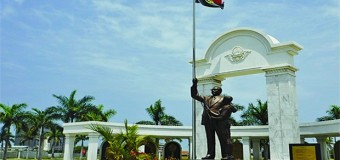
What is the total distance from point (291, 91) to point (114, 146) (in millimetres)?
9234

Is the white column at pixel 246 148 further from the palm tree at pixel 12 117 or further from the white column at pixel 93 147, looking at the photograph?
the palm tree at pixel 12 117

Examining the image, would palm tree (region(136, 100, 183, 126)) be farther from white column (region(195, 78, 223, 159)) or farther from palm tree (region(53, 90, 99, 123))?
white column (region(195, 78, 223, 159))

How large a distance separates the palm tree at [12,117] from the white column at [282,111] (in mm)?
25514

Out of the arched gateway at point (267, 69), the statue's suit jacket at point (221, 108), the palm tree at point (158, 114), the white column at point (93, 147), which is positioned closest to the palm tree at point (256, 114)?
the palm tree at point (158, 114)

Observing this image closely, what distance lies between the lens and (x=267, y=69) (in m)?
16.4

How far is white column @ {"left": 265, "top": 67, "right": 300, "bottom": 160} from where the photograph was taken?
15.2 m

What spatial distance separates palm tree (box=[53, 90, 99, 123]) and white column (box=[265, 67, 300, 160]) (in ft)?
64.4

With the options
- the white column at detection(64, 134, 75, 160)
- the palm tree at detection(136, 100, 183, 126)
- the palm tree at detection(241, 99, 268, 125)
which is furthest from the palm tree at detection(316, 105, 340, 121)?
the white column at detection(64, 134, 75, 160)

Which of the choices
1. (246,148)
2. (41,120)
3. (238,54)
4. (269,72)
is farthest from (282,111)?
(41,120)

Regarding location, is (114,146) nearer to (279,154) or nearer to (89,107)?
(279,154)

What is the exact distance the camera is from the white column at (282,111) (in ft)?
49.9

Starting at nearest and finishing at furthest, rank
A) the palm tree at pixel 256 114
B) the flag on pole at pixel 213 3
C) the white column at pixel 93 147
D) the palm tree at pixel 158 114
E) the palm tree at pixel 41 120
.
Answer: the flag on pole at pixel 213 3 → the white column at pixel 93 147 → the palm tree at pixel 256 114 → the palm tree at pixel 158 114 → the palm tree at pixel 41 120

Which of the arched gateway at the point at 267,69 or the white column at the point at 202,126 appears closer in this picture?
the arched gateway at the point at 267,69

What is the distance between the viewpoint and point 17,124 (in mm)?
32469
